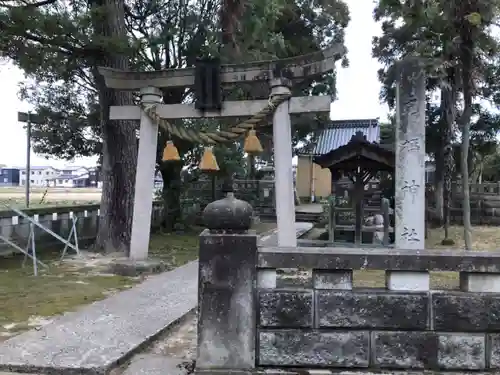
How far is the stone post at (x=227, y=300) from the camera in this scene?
11.5ft

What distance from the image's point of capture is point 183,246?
12.4 m

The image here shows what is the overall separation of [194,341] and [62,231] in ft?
26.5

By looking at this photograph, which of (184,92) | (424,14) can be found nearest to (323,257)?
(424,14)

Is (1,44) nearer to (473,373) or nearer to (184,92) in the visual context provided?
(184,92)

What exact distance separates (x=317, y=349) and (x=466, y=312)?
1.10 m

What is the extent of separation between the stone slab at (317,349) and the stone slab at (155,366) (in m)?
0.82

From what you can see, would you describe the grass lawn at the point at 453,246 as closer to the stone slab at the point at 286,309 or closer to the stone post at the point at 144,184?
the stone post at the point at 144,184

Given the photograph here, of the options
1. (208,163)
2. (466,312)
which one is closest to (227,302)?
(466,312)

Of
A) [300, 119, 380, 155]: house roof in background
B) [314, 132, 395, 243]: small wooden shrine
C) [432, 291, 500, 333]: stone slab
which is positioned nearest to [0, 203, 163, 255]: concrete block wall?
[314, 132, 395, 243]: small wooden shrine

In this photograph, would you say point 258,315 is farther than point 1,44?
No

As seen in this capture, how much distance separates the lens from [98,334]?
4684 mm

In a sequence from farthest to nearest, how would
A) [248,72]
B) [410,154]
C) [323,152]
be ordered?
[323,152] → [248,72] → [410,154]

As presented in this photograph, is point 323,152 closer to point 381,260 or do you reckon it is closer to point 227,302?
point 381,260

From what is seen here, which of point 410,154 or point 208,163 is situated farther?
point 208,163
